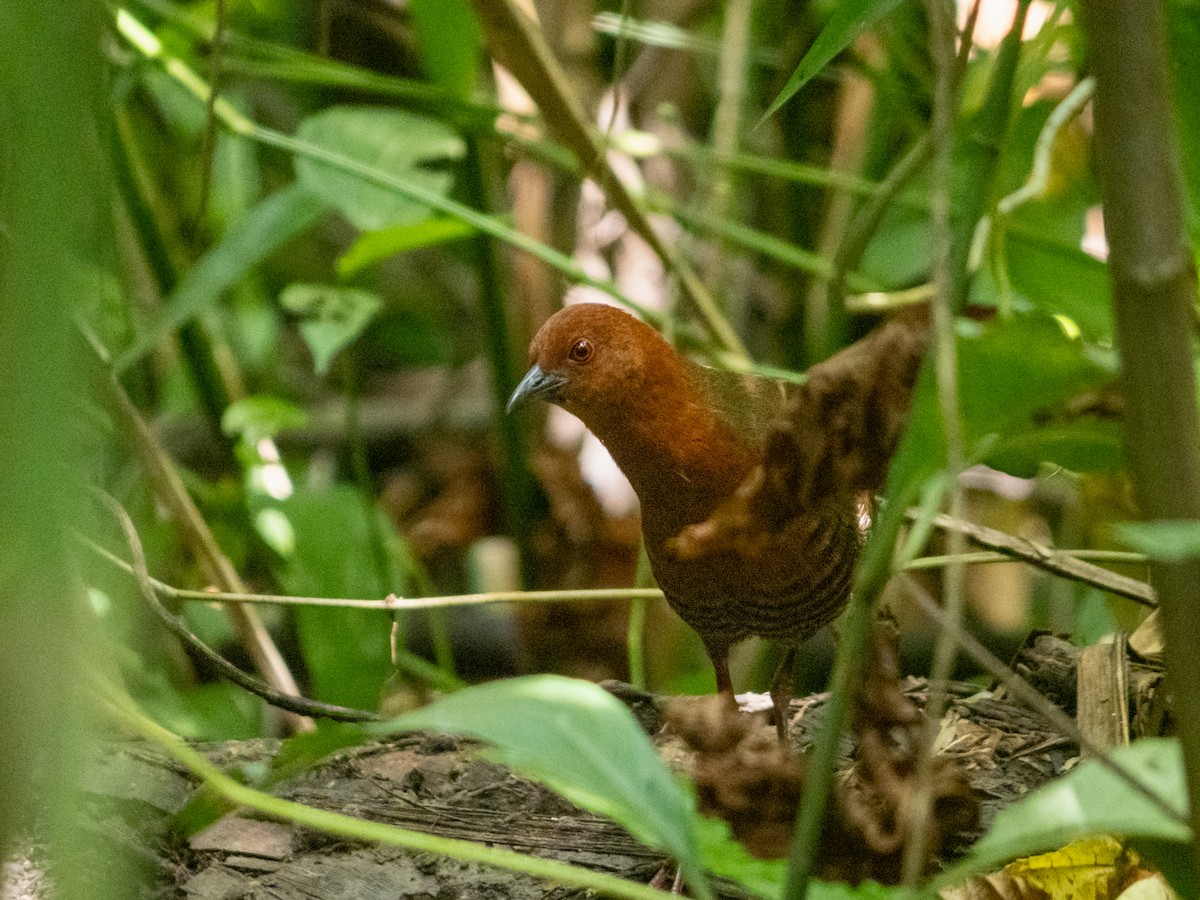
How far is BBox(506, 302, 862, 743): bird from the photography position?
7.76ft

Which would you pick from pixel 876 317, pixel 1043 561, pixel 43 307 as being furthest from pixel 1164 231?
pixel 876 317

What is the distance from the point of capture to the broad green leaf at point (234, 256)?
2686 mm

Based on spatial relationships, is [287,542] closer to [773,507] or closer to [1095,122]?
[773,507]

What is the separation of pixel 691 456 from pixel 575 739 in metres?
1.41

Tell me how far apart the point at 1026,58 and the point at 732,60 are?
5.10 ft

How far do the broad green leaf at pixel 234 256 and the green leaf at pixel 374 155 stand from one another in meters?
0.08

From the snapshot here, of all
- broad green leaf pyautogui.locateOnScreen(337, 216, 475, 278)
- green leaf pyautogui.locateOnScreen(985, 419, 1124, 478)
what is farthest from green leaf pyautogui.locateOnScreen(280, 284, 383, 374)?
green leaf pyautogui.locateOnScreen(985, 419, 1124, 478)

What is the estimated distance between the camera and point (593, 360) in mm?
2539

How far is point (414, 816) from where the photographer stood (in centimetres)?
212

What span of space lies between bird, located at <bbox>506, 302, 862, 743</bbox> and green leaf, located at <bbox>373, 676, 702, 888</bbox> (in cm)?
122

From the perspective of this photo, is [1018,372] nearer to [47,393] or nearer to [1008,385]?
[1008,385]

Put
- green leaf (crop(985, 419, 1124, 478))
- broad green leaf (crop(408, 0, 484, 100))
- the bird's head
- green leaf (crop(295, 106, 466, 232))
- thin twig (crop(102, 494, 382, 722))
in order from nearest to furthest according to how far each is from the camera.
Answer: green leaf (crop(985, 419, 1124, 478)) < thin twig (crop(102, 494, 382, 722)) < the bird's head < green leaf (crop(295, 106, 466, 232)) < broad green leaf (crop(408, 0, 484, 100))

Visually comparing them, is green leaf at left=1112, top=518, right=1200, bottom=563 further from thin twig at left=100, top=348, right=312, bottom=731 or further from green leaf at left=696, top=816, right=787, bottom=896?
thin twig at left=100, top=348, right=312, bottom=731

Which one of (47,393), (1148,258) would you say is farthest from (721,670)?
(47,393)
